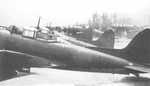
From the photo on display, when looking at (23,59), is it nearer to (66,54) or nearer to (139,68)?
(66,54)

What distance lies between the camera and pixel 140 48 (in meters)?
9.06

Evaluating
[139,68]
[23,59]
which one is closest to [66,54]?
[23,59]

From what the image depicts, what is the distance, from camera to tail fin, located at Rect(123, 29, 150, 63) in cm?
891

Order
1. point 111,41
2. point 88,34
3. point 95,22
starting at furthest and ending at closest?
point 95,22, point 88,34, point 111,41

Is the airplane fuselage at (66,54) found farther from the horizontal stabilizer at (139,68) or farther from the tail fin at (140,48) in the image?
the tail fin at (140,48)

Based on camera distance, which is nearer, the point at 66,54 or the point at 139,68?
the point at 139,68

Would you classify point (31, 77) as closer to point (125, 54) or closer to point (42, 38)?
point (42, 38)

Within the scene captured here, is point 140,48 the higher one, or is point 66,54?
point 140,48

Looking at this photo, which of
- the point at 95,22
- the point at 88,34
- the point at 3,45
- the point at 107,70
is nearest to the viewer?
the point at 3,45

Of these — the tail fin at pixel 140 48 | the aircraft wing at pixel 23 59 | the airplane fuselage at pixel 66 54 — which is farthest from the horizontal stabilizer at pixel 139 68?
the aircraft wing at pixel 23 59

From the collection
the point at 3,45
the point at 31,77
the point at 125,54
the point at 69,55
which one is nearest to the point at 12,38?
the point at 3,45

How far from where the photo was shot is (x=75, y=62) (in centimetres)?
853

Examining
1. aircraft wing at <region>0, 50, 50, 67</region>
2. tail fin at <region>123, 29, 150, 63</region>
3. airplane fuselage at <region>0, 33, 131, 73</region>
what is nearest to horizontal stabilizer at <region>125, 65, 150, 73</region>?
airplane fuselage at <region>0, 33, 131, 73</region>

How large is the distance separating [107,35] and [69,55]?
30.1 ft
